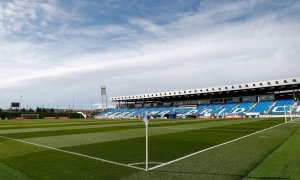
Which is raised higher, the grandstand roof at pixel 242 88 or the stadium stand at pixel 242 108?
the grandstand roof at pixel 242 88

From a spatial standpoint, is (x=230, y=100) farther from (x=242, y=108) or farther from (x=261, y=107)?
(x=261, y=107)

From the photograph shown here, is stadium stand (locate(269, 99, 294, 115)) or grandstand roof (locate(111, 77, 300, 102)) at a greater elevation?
grandstand roof (locate(111, 77, 300, 102))

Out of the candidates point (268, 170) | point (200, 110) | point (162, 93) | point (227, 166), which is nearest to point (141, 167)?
point (227, 166)

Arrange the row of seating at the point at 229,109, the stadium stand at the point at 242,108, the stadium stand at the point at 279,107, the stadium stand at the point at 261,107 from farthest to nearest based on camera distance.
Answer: the stadium stand at the point at 242,108
the stadium stand at the point at 261,107
the row of seating at the point at 229,109
the stadium stand at the point at 279,107

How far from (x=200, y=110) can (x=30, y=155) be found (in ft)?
307

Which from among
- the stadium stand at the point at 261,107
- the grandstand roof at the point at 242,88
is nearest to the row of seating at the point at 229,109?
the stadium stand at the point at 261,107

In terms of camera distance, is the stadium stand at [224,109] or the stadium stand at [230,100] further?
the stadium stand at [224,109]

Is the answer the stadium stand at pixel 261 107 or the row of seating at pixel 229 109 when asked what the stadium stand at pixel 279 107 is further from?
the stadium stand at pixel 261 107

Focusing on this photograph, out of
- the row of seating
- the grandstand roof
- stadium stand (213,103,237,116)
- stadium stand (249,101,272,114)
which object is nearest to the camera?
the grandstand roof

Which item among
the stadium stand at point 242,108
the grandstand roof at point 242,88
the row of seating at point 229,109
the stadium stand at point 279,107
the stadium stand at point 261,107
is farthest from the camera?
the stadium stand at point 242,108

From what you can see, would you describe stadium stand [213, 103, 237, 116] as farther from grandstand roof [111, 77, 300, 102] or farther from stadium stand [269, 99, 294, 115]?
stadium stand [269, 99, 294, 115]

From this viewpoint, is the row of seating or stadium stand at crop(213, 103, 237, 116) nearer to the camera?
the row of seating

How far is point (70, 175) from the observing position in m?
9.70

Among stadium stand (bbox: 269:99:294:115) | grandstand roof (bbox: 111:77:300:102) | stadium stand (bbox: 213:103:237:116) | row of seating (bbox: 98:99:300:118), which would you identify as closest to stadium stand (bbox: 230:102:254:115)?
row of seating (bbox: 98:99:300:118)
